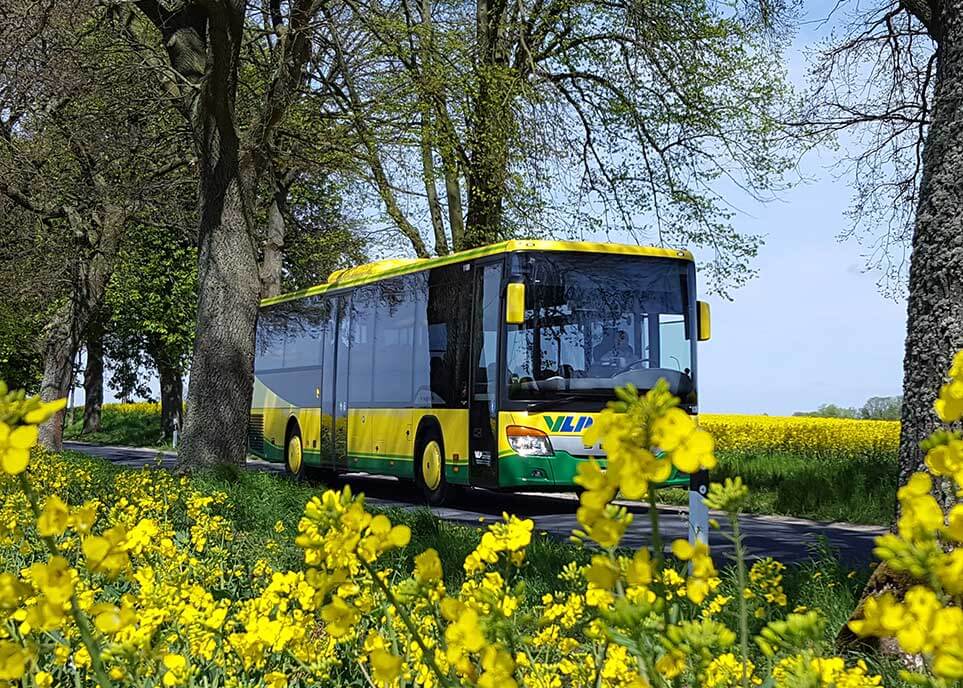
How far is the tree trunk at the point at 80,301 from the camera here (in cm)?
2070

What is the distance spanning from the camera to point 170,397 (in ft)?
115

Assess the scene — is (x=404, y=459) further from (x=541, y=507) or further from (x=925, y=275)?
(x=925, y=275)

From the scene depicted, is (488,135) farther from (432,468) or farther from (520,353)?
(432,468)

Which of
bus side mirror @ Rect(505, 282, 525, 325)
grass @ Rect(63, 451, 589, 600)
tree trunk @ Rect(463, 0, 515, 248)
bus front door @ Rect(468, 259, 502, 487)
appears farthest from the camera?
tree trunk @ Rect(463, 0, 515, 248)

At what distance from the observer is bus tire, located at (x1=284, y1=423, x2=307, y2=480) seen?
733 inches

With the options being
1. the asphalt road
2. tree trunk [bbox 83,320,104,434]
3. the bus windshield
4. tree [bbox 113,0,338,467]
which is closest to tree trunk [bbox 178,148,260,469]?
tree [bbox 113,0,338,467]

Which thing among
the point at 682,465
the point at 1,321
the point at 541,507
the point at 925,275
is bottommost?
the point at 541,507

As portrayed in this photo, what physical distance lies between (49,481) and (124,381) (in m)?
34.7

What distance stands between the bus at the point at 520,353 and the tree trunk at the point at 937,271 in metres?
7.38

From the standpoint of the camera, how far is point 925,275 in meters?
5.01

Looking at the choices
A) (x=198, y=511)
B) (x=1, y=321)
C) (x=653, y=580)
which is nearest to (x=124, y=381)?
(x=1, y=321)

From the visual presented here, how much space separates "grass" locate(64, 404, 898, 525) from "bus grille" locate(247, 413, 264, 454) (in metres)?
8.34

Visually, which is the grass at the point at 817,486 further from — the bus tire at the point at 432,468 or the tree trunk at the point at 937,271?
the tree trunk at the point at 937,271

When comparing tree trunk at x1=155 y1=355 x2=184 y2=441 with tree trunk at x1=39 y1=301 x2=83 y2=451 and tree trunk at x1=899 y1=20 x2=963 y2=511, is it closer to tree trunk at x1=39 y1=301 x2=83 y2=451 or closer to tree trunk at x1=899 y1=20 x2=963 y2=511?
tree trunk at x1=39 y1=301 x2=83 y2=451
